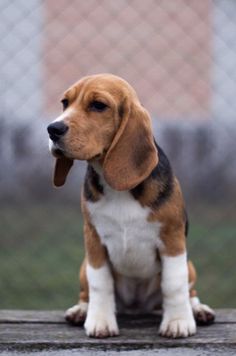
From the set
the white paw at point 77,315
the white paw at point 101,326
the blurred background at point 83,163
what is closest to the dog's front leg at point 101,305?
the white paw at point 101,326

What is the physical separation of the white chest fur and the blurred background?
208 centimetres

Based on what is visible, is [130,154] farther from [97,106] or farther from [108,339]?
[108,339]

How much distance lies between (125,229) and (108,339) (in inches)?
18.5

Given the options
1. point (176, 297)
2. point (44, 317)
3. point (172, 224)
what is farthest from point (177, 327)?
point (44, 317)

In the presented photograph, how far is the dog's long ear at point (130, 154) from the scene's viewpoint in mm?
2861

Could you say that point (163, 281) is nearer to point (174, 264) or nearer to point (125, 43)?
point (174, 264)

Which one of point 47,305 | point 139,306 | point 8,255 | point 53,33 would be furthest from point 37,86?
point 139,306

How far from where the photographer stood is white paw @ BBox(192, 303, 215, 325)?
3.27 meters

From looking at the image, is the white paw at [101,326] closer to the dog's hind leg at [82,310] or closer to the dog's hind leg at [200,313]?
the dog's hind leg at [82,310]

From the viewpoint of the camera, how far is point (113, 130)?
2900mm

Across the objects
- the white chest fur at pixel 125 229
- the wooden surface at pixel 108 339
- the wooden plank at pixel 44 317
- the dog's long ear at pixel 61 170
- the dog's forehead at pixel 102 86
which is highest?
the dog's forehead at pixel 102 86

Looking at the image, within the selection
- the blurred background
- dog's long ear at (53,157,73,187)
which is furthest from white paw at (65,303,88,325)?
the blurred background

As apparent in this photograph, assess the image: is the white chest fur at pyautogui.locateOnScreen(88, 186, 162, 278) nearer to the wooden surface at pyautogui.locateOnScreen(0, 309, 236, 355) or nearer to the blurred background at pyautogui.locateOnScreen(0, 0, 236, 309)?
the wooden surface at pyautogui.locateOnScreen(0, 309, 236, 355)

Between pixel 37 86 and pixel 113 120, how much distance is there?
4912 millimetres
